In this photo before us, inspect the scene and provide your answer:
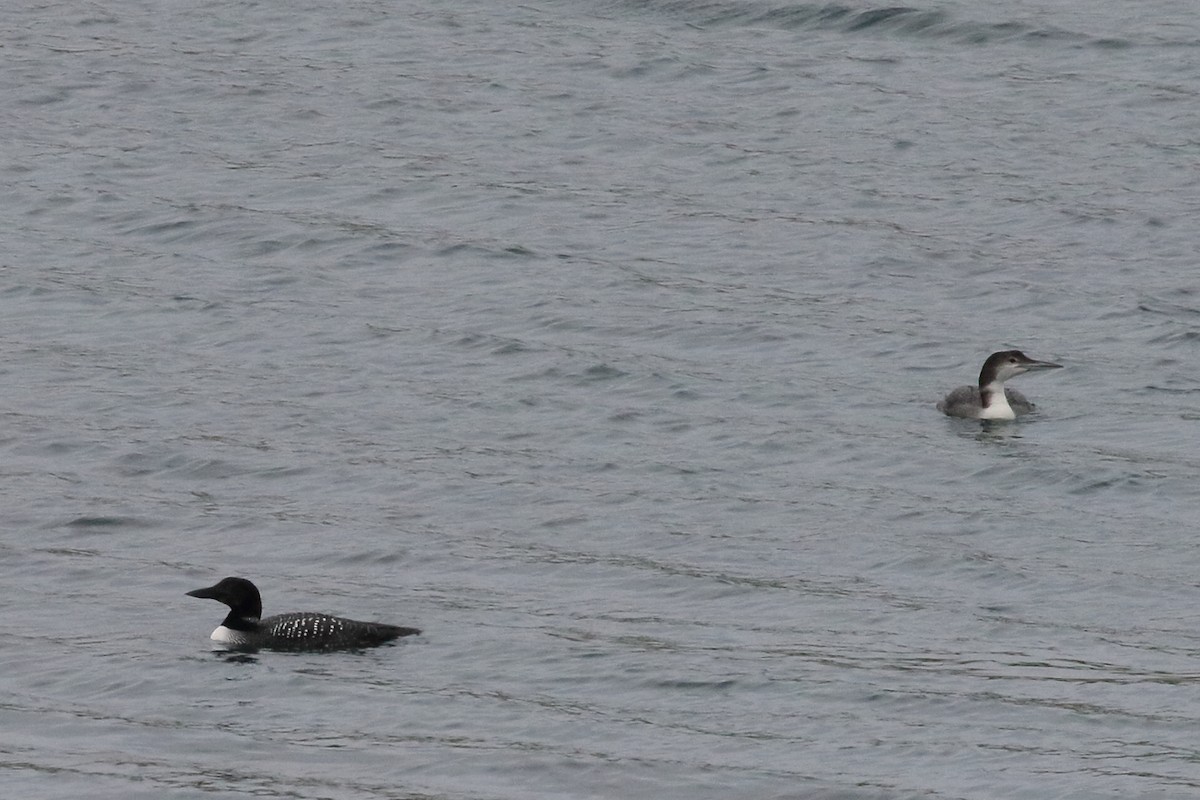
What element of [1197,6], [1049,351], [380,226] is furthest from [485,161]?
[1197,6]

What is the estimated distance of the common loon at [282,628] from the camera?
17422 mm

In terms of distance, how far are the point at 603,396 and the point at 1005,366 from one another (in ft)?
11.7

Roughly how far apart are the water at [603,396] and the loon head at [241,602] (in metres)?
0.32

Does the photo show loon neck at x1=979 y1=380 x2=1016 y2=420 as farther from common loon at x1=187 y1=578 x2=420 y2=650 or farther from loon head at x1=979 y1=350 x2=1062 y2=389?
common loon at x1=187 y1=578 x2=420 y2=650

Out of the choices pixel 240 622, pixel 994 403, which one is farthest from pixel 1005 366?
pixel 240 622

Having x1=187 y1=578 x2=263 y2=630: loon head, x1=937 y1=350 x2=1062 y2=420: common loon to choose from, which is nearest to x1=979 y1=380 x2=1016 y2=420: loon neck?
x1=937 y1=350 x2=1062 y2=420: common loon

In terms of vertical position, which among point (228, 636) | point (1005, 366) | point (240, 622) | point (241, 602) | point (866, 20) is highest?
point (866, 20)

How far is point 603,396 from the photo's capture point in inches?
931

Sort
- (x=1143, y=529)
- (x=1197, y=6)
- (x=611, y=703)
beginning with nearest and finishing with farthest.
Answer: (x=611, y=703)
(x=1143, y=529)
(x=1197, y=6)

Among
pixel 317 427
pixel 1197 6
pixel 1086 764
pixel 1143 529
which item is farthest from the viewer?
pixel 1197 6

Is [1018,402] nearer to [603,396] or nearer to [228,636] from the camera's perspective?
[603,396]

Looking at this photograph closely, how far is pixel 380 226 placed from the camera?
95.0ft

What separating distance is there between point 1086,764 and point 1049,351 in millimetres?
10600

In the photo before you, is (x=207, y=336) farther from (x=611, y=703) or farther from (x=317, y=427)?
(x=611, y=703)
